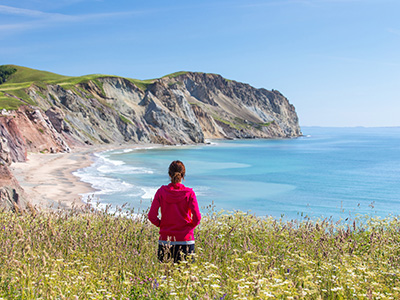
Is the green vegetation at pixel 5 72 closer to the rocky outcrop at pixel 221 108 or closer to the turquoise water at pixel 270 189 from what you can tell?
the rocky outcrop at pixel 221 108

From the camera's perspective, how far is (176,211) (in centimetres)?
533

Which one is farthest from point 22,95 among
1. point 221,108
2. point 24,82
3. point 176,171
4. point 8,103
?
point 221,108

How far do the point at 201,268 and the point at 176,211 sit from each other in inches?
36.9

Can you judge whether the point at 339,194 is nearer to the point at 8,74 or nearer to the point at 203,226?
the point at 203,226

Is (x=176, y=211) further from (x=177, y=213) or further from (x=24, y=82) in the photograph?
(x=24, y=82)

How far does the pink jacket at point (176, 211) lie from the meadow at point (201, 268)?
441 mm

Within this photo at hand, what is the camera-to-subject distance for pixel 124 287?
168 inches

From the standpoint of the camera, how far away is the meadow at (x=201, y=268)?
12.1 ft

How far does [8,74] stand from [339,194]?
133 metres

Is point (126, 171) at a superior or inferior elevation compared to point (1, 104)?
inferior

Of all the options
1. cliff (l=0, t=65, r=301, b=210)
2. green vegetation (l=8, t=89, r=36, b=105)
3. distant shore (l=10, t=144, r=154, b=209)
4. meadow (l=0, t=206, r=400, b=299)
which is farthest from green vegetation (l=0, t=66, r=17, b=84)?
meadow (l=0, t=206, r=400, b=299)

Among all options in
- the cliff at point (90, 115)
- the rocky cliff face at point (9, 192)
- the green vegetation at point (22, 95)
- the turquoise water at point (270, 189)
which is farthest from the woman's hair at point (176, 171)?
the green vegetation at point (22, 95)

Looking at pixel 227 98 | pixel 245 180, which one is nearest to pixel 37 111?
pixel 245 180

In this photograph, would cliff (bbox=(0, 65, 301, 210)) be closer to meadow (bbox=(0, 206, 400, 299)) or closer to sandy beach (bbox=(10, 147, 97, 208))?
sandy beach (bbox=(10, 147, 97, 208))
